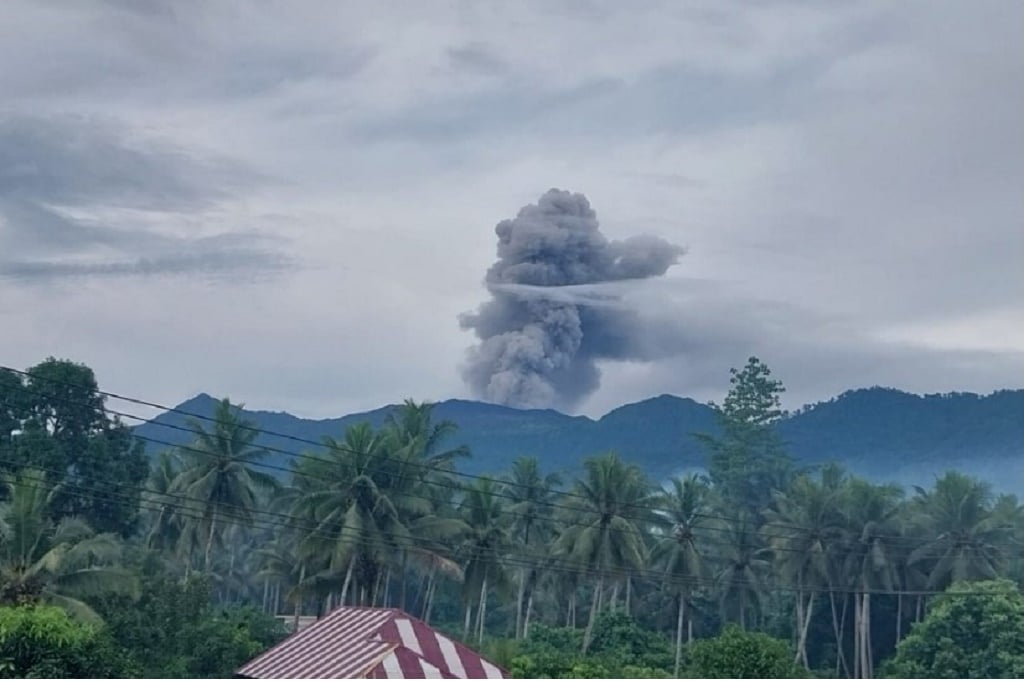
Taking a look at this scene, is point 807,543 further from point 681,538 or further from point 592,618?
point 592,618

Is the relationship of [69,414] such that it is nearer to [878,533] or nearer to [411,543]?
[411,543]

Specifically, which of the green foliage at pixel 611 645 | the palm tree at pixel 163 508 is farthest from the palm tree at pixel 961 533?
the palm tree at pixel 163 508

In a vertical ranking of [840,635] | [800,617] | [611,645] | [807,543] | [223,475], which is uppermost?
[223,475]

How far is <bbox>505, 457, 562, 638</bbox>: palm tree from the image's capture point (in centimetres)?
4925

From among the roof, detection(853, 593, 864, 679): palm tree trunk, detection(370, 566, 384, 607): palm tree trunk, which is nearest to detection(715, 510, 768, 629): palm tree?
detection(853, 593, 864, 679): palm tree trunk

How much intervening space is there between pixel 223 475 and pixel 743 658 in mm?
21726

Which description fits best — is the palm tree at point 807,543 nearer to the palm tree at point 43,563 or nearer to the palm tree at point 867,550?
the palm tree at point 867,550

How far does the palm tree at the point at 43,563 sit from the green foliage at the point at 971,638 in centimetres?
2264

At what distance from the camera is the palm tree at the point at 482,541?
4559 cm

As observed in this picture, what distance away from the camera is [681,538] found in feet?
155

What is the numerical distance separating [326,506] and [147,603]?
8.38m

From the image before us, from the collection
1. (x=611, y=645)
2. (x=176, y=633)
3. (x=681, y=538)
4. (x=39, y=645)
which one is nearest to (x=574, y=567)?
(x=681, y=538)

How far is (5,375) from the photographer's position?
4550 centimetres

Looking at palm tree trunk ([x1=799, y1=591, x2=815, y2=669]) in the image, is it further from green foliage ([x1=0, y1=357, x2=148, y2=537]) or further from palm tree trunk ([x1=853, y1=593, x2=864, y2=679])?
green foliage ([x1=0, y1=357, x2=148, y2=537])
